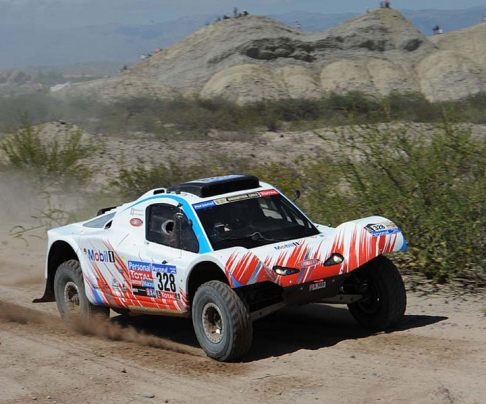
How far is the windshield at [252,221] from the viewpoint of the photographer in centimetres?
884

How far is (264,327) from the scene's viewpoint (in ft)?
32.4

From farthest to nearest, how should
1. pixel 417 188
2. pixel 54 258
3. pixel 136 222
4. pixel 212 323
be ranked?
pixel 417 188, pixel 54 258, pixel 136 222, pixel 212 323

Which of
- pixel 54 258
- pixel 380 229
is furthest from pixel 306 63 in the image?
pixel 380 229

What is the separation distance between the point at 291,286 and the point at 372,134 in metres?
4.62

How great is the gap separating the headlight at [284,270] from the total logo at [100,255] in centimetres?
220

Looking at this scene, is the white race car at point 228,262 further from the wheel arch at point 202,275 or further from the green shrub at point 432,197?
the green shrub at point 432,197

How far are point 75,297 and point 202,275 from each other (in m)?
2.38

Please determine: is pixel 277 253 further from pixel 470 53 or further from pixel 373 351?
pixel 470 53

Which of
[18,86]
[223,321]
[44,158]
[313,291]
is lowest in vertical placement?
[223,321]

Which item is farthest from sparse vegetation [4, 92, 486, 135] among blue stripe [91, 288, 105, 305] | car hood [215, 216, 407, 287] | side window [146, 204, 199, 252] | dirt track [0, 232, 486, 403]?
car hood [215, 216, 407, 287]

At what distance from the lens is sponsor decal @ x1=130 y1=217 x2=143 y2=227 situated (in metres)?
9.48

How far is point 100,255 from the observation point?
32.0 ft

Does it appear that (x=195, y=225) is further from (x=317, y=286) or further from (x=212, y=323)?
(x=317, y=286)

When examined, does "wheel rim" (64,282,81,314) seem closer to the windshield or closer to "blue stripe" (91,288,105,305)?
"blue stripe" (91,288,105,305)
